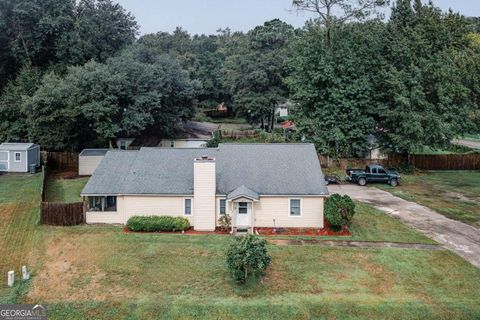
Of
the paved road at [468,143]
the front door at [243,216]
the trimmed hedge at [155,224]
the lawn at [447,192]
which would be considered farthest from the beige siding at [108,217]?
the paved road at [468,143]

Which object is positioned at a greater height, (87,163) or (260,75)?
(260,75)

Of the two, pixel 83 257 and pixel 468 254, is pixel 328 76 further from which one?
pixel 83 257

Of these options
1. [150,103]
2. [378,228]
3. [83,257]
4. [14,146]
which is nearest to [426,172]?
[378,228]

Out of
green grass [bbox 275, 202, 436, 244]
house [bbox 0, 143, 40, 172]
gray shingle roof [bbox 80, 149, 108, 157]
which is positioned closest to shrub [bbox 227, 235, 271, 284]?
green grass [bbox 275, 202, 436, 244]

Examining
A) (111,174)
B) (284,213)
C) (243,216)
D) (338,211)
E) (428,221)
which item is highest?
(111,174)

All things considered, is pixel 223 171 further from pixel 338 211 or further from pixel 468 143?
pixel 468 143

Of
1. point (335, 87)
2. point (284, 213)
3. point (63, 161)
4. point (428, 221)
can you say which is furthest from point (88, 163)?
point (428, 221)
